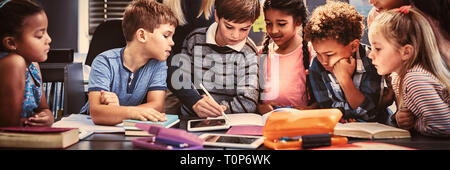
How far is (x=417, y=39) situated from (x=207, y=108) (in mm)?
824

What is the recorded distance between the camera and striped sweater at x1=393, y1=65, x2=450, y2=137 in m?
1.24

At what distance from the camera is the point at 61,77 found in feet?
5.21

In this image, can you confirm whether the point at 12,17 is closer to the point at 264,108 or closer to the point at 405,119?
the point at 264,108

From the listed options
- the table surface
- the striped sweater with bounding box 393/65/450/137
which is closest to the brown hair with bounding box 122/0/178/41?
the table surface

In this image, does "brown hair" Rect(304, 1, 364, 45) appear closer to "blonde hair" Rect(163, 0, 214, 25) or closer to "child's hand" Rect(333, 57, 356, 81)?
"child's hand" Rect(333, 57, 356, 81)

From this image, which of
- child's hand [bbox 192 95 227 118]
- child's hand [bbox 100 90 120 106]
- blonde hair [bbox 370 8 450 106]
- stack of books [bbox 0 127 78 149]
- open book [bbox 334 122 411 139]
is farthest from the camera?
child's hand [bbox 192 95 227 118]

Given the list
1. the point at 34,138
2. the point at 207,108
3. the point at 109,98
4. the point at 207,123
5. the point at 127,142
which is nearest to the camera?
the point at 34,138

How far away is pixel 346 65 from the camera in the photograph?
5.15 ft

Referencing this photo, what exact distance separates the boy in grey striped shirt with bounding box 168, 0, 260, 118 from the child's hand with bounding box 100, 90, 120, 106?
0.23 meters

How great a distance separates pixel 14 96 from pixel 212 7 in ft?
2.67

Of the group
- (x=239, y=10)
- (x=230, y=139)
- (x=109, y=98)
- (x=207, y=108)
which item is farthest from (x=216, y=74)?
(x=230, y=139)
